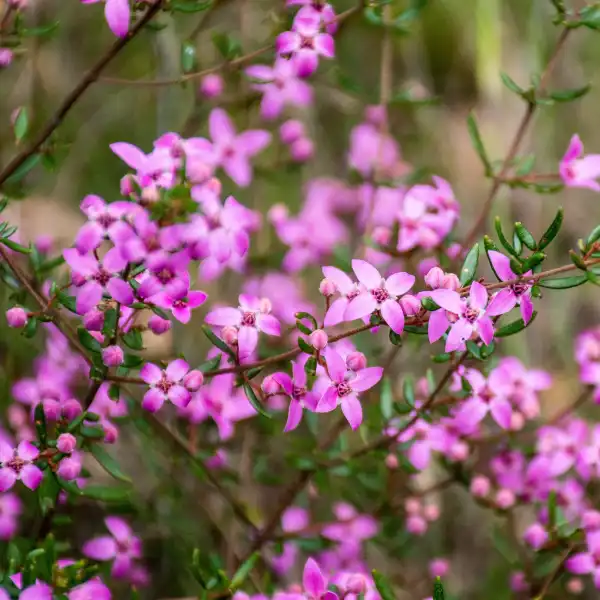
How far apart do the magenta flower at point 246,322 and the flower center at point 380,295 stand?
15 centimetres

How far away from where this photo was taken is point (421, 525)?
1.58 metres

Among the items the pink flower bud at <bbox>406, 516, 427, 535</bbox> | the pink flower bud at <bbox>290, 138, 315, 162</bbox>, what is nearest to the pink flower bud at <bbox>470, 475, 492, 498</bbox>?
the pink flower bud at <bbox>406, 516, 427, 535</bbox>

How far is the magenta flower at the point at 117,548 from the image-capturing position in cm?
142

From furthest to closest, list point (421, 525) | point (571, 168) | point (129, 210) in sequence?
point (421, 525) < point (571, 168) < point (129, 210)

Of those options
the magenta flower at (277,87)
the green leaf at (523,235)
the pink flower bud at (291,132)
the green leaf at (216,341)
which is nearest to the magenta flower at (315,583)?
the green leaf at (216,341)

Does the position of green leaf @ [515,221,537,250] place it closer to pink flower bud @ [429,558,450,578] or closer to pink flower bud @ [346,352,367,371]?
pink flower bud @ [346,352,367,371]

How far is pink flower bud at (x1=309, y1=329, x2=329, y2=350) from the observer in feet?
3.23

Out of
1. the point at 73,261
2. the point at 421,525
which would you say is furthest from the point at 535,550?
the point at 73,261

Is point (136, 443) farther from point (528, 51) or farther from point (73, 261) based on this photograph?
point (528, 51)

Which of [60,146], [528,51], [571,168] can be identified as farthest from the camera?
[528,51]

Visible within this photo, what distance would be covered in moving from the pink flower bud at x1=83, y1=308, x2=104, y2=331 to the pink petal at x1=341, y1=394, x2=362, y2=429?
34 cm

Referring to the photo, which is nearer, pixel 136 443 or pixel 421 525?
pixel 421 525

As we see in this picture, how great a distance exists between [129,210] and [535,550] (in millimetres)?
933

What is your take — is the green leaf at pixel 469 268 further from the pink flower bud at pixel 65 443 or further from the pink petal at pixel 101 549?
the pink petal at pixel 101 549
